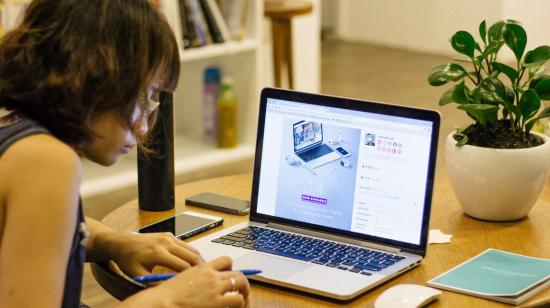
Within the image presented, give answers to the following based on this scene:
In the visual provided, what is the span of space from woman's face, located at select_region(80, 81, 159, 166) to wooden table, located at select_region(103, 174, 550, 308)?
0.99ft

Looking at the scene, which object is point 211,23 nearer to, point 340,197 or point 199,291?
point 340,197

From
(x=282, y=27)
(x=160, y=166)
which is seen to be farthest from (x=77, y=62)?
(x=282, y=27)

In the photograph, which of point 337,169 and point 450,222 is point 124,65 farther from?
point 450,222

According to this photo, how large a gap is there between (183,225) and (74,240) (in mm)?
442

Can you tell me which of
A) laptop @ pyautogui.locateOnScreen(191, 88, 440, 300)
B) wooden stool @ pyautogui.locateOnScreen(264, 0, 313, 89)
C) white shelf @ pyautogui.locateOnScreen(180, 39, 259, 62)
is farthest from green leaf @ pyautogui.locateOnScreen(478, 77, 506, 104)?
wooden stool @ pyautogui.locateOnScreen(264, 0, 313, 89)

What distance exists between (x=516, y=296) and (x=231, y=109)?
2.61m

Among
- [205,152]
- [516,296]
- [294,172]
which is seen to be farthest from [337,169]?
[205,152]

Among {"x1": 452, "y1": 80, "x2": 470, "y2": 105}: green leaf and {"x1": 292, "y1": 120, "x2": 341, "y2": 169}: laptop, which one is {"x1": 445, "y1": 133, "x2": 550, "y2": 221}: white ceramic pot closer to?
{"x1": 452, "y1": 80, "x2": 470, "y2": 105}: green leaf

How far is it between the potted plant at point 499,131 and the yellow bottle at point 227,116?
7.20ft

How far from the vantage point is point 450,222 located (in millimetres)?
1712

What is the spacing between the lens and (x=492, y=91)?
1673 millimetres

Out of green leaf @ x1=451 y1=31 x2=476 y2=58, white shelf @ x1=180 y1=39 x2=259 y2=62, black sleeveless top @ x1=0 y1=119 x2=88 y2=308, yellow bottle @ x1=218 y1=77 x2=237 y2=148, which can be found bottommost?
yellow bottle @ x1=218 y1=77 x2=237 y2=148

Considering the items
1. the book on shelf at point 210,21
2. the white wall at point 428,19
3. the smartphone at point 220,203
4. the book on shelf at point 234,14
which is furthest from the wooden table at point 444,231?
the white wall at point 428,19

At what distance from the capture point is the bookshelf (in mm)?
3572
